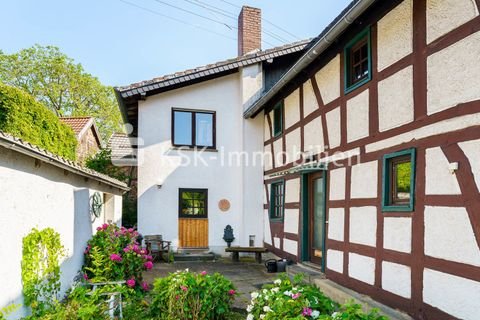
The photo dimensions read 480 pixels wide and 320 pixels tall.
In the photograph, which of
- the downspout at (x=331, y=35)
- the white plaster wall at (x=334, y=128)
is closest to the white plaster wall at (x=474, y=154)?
the downspout at (x=331, y=35)

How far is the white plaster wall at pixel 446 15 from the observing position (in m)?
3.29

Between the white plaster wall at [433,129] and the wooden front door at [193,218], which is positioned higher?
the white plaster wall at [433,129]

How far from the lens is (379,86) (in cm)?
465

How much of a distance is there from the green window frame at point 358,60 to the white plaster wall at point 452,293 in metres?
2.79

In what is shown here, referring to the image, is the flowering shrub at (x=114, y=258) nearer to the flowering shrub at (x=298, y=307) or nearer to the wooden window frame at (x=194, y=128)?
the flowering shrub at (x=298, y=307)

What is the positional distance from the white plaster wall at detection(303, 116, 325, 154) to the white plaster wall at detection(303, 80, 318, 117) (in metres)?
0.26

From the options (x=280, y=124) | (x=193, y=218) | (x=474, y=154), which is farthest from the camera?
(x=193, y=218)

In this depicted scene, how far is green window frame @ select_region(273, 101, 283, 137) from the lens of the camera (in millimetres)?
8539

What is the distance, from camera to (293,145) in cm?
771

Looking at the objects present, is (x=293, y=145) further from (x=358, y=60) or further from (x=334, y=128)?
(x=358, y=60)

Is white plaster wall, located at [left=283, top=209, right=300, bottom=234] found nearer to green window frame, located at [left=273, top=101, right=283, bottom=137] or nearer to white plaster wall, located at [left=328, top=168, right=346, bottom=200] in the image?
white plaster wall, located at [left=328, top=168, right=346, bottom=200]

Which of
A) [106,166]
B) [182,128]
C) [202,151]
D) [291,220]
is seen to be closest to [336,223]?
[291,220]

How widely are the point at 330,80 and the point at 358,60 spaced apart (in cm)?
74

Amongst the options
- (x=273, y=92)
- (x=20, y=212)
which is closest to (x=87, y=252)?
(x=20, y=212)
